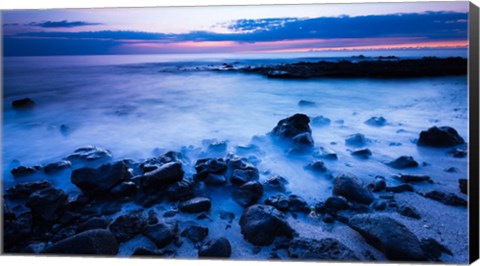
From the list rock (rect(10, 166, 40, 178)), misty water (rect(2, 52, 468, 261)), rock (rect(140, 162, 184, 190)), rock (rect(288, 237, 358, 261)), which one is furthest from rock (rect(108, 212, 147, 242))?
rock (rect(288, 237, 358, 261))

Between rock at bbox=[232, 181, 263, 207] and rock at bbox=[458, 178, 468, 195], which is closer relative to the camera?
rock at bbox=[458, 178, 468, 195]

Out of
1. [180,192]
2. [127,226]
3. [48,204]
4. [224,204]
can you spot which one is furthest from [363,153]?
[48,204]

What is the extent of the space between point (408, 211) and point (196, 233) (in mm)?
1550

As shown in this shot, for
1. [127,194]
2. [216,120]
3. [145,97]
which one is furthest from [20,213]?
[216,120]

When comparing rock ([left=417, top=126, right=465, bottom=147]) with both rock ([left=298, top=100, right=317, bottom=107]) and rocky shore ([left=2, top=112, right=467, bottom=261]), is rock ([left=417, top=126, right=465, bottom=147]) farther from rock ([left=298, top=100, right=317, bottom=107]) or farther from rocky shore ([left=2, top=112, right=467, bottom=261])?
rock ([left=298, top=100, right=317, bottom=107])

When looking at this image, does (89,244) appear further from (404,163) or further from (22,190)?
(404,163)

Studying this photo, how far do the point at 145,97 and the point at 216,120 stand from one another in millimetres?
654

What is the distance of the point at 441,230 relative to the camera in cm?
282

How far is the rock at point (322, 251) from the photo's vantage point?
280 centimetres

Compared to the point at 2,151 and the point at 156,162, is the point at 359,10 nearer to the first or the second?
the point at 156,162

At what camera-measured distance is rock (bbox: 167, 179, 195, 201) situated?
3.18 meters

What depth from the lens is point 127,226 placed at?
3.03 metres

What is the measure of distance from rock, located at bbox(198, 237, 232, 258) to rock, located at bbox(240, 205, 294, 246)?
0.15m

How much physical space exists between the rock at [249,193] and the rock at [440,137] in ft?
4.26
